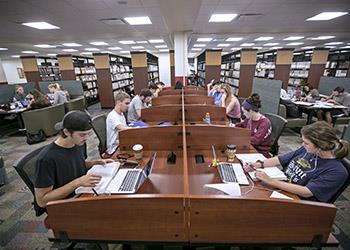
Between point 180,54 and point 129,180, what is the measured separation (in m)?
5.67

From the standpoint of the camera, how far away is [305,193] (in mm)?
1215

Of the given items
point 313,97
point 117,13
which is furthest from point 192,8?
point 313,97

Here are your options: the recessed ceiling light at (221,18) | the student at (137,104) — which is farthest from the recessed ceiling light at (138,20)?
the student at (137,104)

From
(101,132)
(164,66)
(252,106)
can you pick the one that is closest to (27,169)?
(101,132)

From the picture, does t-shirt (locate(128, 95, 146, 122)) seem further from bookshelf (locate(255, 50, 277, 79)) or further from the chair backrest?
bookshelf (locate(255, 50, 277, 79))

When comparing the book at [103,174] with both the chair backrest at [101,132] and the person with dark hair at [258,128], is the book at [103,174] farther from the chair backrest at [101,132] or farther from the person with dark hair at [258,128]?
the person with dark hair at [258,128]

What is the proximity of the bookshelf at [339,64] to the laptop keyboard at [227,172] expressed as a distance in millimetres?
9607

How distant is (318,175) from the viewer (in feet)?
4.09

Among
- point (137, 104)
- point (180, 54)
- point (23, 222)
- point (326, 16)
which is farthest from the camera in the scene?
point (180, 54)

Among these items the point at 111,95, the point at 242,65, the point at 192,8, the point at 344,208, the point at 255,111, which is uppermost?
the point at 192,8

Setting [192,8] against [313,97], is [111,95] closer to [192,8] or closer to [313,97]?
[192,8]

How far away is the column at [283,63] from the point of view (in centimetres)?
706

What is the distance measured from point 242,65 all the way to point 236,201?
23.5 ft

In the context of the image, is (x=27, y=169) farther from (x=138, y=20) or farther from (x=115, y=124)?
(x=138, y=20)
